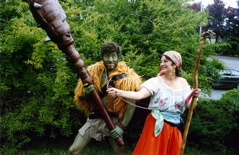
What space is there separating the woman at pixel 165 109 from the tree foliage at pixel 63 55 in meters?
0.92

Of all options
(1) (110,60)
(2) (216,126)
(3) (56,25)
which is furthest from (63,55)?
(2) (216,126)

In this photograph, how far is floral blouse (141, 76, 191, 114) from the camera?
267 cm

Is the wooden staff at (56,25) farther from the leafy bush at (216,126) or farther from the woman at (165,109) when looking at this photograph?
the leafy bush at (216,126)

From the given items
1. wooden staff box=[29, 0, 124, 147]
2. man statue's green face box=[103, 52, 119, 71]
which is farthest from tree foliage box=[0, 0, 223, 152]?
wooden staff box=[29, 0, 124, 147]

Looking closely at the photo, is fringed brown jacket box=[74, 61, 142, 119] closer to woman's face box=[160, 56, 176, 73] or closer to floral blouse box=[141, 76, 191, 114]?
floral blouse box=[141, 76, 191, 114]

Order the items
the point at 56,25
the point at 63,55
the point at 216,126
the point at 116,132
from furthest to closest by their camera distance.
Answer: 1. the point at 216,126
2. the point at 63,55
3. the point at 116,132
4. the point at 56,25

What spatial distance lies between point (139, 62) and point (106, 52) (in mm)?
1088

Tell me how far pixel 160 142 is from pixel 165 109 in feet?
1.16

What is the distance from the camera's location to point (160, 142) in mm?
2625

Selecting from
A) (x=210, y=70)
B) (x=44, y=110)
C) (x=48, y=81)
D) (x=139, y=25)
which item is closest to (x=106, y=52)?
(x=48, y=81)

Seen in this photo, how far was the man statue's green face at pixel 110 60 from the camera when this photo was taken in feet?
8.63

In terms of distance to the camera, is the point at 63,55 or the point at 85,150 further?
the point at 85,150

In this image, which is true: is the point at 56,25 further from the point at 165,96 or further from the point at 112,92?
the point at 165,96

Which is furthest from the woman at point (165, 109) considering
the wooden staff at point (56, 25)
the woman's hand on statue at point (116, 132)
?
the wooden staff at point (56, 25)
